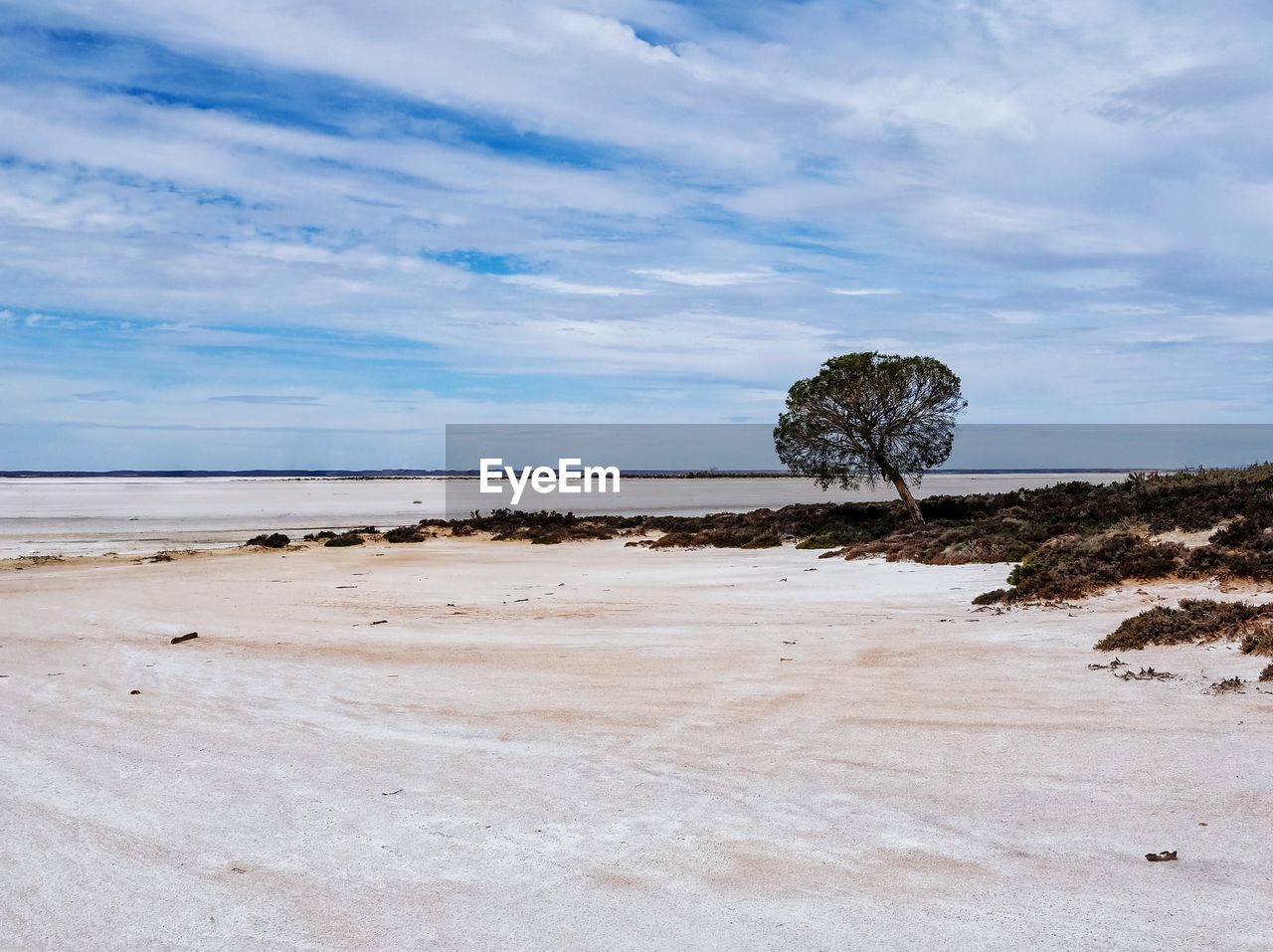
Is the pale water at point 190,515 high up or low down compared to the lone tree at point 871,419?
down

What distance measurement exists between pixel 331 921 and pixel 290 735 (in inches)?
133

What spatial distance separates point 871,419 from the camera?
1197 inches

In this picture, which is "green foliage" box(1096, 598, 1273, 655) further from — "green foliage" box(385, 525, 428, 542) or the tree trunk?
"green foliage" box(385, 525, 428, 542)

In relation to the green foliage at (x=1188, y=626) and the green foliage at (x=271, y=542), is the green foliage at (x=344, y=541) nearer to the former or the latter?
the green foliage at (x=271, y=542)

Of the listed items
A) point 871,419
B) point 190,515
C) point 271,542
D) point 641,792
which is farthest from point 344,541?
point 641,792

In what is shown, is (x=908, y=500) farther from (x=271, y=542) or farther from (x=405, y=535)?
(x=271, y=542)

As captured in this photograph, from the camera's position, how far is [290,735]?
7.39 metres

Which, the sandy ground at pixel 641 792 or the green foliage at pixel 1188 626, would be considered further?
the green foliage at pixel 1188 626

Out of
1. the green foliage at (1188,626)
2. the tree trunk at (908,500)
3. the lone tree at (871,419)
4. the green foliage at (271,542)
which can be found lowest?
the green foliage at (271,542)

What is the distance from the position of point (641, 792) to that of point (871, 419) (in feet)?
84.7

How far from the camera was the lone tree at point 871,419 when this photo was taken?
30219 millimetres

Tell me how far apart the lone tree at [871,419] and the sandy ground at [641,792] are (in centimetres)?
1865

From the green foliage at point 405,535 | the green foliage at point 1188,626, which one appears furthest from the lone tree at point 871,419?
the green foliage at point 1188,626

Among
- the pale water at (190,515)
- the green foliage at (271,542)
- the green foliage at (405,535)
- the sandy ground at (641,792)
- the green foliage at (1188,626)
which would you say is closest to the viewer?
the sandy ground at (641,792)
